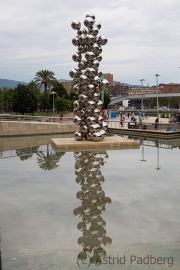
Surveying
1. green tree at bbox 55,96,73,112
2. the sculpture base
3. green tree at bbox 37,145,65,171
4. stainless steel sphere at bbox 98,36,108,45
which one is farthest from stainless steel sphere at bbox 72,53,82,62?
green tree at bbox 55,96,73,112

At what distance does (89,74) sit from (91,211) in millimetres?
12341

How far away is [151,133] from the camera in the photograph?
2823 cm

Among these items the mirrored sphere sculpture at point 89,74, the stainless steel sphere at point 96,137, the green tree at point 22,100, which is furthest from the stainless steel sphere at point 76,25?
the green tree at point 22,100

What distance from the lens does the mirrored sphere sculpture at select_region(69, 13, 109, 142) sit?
19.3 meters

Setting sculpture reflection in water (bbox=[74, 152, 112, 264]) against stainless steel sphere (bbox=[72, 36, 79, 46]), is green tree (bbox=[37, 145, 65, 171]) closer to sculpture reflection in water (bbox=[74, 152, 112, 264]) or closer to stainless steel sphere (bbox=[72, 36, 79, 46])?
sculpture reflection in water (bbox=[74, 152, 112, 264])

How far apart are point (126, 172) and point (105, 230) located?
5687 mm

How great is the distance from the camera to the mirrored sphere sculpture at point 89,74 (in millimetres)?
19312

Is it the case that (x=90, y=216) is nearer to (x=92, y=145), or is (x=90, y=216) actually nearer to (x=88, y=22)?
(x=92, y=145)

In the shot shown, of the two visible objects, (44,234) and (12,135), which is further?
(12,135)

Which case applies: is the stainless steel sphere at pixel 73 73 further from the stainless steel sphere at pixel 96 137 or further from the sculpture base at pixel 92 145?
the sculpture base at pixel 92 145

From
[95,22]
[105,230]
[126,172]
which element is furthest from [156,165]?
[95,22]

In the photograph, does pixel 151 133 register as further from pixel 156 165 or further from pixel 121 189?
pixel 121 189

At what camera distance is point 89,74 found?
62.5ft

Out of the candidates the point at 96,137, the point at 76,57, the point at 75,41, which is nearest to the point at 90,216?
the point at 96,137
